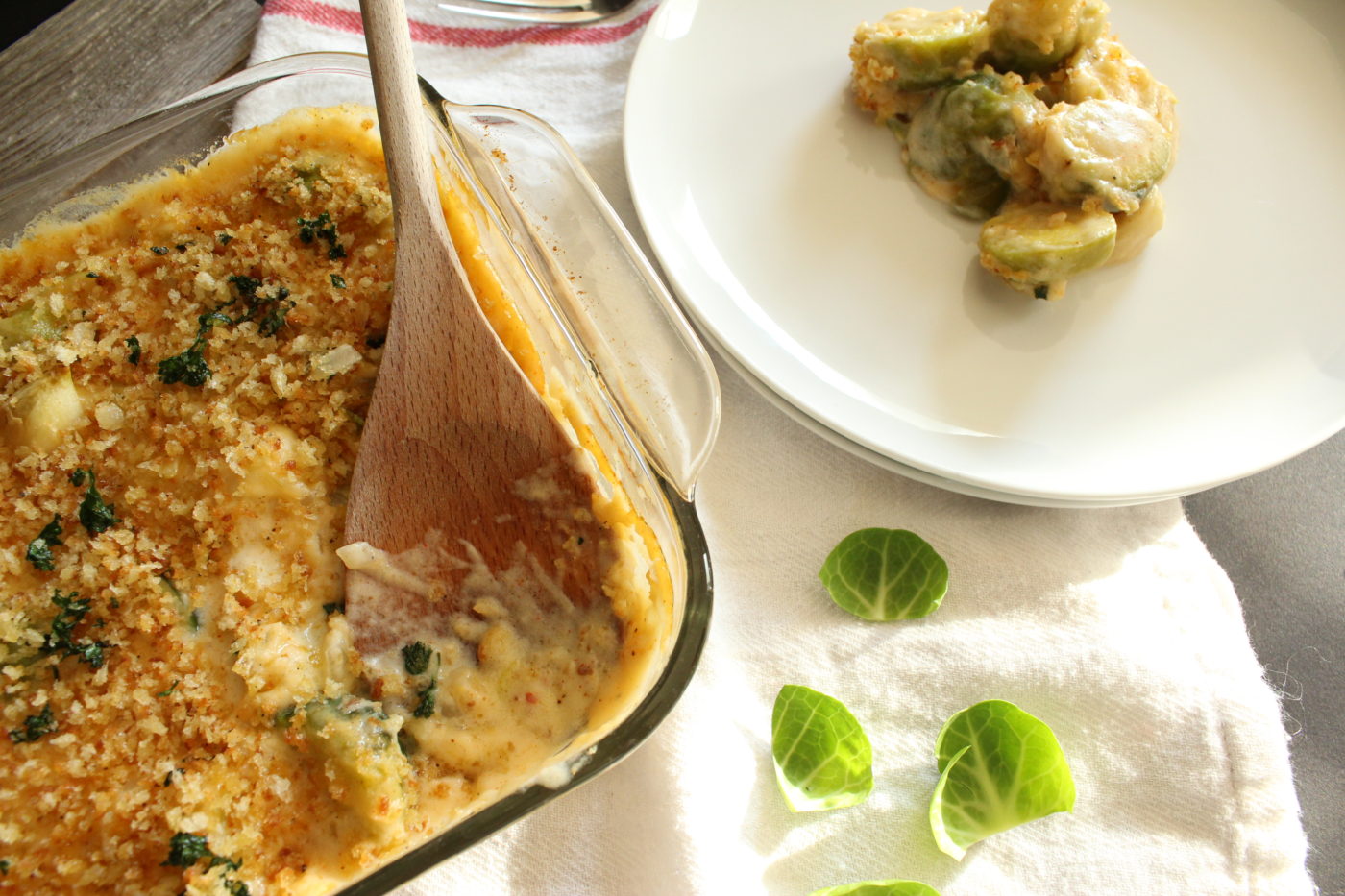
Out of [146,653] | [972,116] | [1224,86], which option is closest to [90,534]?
[146,653]

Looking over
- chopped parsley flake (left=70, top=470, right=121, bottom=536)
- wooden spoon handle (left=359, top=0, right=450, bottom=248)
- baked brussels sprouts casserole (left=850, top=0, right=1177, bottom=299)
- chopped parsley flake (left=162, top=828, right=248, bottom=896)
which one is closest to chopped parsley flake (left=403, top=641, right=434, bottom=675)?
chopped parsley flake (left=162, top=828, right=248, bottom=896)

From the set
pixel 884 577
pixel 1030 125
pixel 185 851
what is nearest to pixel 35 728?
pixel 185 851

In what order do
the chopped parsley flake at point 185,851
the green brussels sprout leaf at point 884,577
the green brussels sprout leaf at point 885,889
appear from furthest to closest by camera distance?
the green brussels sprout leaf at point 884,577 < the green brussels sprout leaf at point 885,889 < the chopped parsley flake at point 185,851

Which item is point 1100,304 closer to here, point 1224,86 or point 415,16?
point 1224,86

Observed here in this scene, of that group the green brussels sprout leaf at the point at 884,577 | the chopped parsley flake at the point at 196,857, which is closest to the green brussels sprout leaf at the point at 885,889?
the green brussels sprout leaf at the point at 884,577

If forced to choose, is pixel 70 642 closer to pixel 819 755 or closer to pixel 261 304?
pixel 261 304

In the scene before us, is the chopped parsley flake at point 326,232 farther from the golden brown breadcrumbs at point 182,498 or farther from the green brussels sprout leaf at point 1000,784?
the green brussels sprout leaf at point 1000,784
